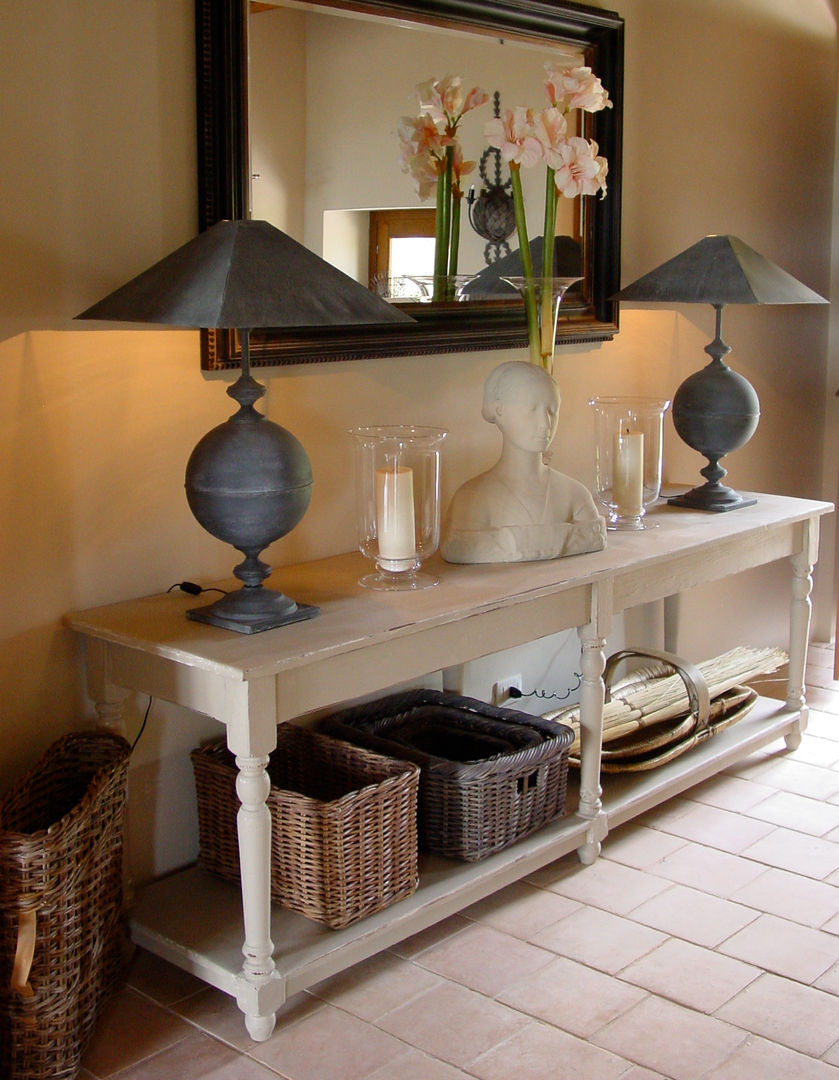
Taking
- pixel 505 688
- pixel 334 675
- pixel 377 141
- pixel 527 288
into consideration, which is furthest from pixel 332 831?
pixel 377 141

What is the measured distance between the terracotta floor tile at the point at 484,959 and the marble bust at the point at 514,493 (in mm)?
768

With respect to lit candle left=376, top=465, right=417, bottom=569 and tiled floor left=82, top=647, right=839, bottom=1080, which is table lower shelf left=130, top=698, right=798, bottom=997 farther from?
lit candle left=376, top=465, right=417, bottom=569

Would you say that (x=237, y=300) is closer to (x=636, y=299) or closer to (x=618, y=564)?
(x=618, y=564)

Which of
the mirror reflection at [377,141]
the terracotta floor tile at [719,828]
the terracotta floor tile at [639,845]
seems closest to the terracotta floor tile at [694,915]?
the terracotta floor tile at [639,845]

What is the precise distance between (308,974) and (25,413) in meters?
1.09

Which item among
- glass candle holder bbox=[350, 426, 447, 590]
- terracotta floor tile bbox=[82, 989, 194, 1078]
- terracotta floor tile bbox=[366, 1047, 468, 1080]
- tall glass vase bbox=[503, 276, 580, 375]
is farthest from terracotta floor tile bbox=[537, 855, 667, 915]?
tall glass vase bbox=[503, 276, 580, 375]

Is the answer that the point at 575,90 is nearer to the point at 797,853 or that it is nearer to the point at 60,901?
the point at 797,853

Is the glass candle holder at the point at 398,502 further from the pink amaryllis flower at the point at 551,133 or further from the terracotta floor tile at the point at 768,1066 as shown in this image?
the terracotta floor tile at the point at 768,1066

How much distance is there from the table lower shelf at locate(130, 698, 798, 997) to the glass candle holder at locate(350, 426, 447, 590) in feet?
1.96

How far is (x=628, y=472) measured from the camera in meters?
3.07

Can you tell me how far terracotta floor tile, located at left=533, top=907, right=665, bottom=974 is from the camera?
2479mm

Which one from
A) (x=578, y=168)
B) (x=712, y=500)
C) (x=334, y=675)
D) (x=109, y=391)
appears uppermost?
(x=578, y=168)

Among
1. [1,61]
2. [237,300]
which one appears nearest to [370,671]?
[237,300]

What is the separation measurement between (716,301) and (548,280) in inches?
20.4
